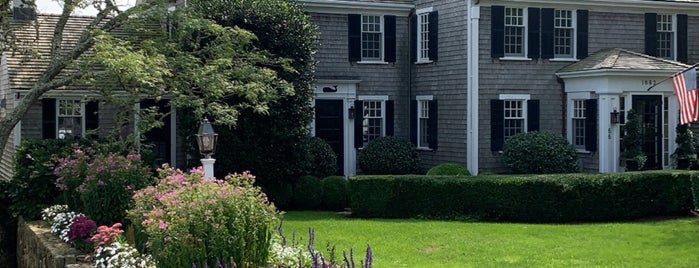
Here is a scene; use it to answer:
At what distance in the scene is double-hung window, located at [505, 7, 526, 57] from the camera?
24312 mm

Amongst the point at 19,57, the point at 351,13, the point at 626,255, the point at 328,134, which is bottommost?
the point at 626,255

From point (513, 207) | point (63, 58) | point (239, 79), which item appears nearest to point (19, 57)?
point (63, 58)

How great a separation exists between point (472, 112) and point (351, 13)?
4.61 metres

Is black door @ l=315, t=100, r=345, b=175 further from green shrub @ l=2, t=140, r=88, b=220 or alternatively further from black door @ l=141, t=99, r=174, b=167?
green shrub @ l=2, t=140, r=88, b=220

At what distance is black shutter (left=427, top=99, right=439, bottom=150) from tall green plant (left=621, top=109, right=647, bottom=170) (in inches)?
202

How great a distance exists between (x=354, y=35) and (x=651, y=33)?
28.3 feet

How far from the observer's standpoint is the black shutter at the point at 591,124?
23719 mm

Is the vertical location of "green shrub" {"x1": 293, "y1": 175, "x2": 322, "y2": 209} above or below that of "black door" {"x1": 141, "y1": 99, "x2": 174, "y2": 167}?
below

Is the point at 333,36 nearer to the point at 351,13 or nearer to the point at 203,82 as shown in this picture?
the point at 351,13

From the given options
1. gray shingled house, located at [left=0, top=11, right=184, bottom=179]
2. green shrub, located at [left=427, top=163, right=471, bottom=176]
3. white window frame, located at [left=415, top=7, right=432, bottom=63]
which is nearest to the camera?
gray shingled house, located at [left=0, top=11, right=184, bottom=179]

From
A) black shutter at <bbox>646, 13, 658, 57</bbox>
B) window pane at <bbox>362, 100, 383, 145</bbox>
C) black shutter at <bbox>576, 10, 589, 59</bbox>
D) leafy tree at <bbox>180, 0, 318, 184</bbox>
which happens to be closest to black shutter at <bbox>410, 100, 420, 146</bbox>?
window pane at <bbox>362, 100, 383, 145</bbox>

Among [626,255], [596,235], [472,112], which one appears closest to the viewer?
[626,255]

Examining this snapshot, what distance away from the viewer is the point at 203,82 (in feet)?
54.7

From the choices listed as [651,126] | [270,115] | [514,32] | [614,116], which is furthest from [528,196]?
[651,126]
